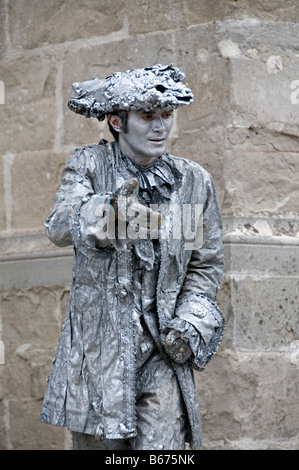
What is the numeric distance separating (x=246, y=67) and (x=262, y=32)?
7.9 inches

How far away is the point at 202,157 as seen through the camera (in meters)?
5.20

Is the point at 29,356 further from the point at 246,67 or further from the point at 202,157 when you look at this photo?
the point at 246,67

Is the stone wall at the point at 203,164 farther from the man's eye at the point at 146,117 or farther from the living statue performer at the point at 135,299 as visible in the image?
the man's eye at the point at 146,117

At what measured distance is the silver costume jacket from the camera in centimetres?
366

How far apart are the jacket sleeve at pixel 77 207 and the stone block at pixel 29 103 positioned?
1.85 meters

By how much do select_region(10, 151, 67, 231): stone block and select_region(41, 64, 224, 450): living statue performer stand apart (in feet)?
5.67

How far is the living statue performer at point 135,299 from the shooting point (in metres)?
3.68

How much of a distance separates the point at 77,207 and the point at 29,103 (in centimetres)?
225

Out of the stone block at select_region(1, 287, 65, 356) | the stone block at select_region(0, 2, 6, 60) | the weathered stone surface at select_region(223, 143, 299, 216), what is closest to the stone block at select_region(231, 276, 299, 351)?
the weathered stone surface at select_region(223, 143, 299, 216)

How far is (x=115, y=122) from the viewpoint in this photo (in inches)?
151

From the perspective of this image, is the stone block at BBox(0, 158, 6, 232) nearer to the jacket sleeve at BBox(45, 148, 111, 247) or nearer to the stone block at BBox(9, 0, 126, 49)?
the stone block at BBox(9, 0, 126, 49)

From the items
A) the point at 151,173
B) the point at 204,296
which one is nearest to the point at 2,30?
the point at 151,173

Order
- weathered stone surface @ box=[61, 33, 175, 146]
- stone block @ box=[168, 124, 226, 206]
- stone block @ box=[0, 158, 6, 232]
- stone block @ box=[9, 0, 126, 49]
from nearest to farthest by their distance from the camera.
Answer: stone block @ box=[168, 124, 226, 206], weathered stone surface @ box=[61, 33, 175, 146], stone block @ box=[9, 0, 126, 49], stone block @ box=[0, 158, 6, 232]
